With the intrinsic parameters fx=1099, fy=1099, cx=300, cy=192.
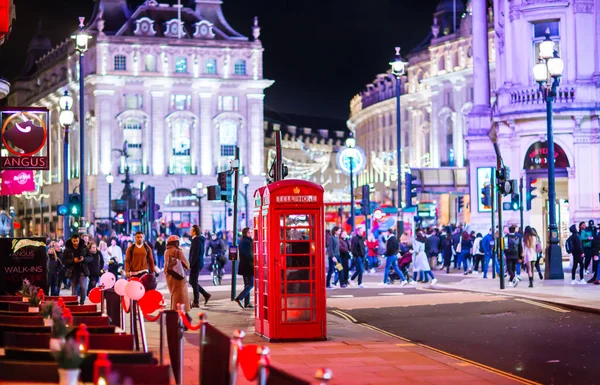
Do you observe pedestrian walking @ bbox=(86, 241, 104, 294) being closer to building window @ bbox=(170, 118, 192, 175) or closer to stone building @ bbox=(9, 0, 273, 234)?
stone building @ bbox=(9, 0, 273, 234)

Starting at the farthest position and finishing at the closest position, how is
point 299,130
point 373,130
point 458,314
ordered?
point 299,130 < point 373,130 < point 458,314

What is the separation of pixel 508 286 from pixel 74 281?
38.5 ft

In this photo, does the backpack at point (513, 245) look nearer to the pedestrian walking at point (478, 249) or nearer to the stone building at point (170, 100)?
the pedestrian walking at point (478, 249)

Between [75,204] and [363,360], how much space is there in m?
20.3

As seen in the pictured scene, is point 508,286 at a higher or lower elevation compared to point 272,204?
lower

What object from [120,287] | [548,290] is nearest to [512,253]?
[548,290]

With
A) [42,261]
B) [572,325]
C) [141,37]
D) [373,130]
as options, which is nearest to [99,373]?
[42,261]

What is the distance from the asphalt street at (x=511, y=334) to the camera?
13.8 metres

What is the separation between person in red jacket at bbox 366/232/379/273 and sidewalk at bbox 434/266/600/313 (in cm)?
791

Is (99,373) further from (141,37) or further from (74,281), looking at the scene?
(141,37)

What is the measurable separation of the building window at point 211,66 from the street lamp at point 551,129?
78.0 m

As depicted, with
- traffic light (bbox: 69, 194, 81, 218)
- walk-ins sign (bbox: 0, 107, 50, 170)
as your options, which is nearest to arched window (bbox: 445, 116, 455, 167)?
traffic light (bbox: 69, 194, 81, 218)

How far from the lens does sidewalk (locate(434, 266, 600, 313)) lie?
75.3ft

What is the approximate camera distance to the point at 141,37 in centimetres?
10362
